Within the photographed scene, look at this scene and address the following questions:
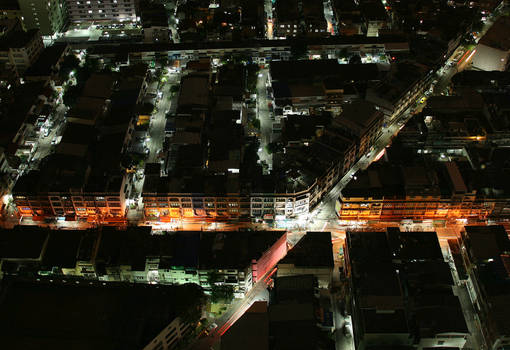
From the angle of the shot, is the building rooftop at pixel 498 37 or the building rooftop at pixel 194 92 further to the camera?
the building rooftop at pixel 498 37

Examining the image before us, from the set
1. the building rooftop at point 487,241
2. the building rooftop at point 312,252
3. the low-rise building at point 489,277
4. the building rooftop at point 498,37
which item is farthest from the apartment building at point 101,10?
the building rooftop at point 487,241

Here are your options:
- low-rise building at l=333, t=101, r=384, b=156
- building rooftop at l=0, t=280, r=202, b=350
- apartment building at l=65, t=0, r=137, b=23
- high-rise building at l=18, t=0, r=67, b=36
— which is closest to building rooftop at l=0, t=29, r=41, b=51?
high-rise building at l=18, t=0, r=67, b=36

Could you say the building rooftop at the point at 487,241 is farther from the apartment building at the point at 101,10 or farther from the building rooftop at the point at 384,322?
the apartment building at the point at 101,10

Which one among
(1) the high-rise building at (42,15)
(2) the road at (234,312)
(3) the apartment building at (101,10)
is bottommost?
(2) the road at (234,312)

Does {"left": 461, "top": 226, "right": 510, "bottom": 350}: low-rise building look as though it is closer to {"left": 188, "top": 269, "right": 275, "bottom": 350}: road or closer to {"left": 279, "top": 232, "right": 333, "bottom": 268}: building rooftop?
{"left": 279, "top": 232, "right": 333, "bottom": 268}: building rooftop

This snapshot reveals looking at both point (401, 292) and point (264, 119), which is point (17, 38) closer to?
point (264, 119)

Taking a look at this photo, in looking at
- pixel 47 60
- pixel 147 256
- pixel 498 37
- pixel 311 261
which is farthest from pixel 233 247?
pixel 498 37

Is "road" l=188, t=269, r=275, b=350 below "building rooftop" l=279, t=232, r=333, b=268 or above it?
below

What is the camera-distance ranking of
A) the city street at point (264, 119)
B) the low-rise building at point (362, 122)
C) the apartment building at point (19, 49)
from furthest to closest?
1. the apartment building at point (19, 49)
2. the city street at point (264, 119)
3. the low-rise building at point (362, 122)

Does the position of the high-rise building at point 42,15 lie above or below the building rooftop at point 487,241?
above
